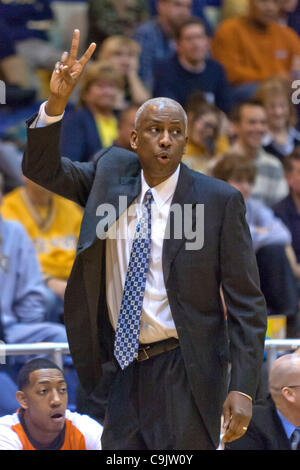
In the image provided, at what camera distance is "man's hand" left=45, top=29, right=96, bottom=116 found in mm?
2584

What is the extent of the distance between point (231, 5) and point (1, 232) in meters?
3.37

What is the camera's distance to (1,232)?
4.57 m

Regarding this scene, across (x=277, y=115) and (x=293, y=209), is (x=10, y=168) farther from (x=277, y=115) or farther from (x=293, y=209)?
(x=277, y=115)

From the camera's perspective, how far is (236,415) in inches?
100.0

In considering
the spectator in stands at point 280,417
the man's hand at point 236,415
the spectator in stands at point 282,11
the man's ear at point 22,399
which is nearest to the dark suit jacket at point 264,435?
the spectator in stands at point 280,417

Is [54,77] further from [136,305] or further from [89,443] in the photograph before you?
[89,443]

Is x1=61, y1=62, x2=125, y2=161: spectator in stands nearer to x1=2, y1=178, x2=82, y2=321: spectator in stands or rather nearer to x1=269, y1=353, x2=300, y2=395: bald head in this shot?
x1=2, y1=178, x2=82, y2=321: spectator in stands

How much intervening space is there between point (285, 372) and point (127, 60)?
3.38 metres

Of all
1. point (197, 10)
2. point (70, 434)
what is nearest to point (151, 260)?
point (70, 434)

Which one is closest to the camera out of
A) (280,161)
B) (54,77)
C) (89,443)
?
(54,77)

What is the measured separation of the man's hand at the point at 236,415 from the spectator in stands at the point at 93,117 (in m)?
3.17

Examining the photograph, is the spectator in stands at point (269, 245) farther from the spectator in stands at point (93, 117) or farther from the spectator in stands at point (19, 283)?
the spectator in stands at point (19, 283)

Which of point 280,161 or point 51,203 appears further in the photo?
point 280,161
